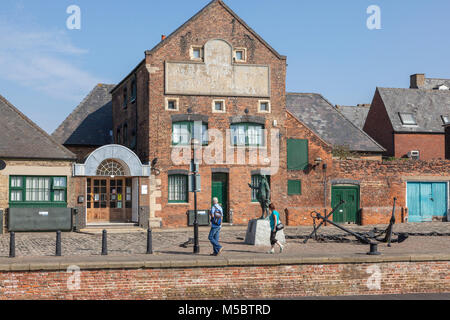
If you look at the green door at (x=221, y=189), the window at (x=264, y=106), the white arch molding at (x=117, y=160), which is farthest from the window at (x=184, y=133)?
the window at (x=264, y=106)

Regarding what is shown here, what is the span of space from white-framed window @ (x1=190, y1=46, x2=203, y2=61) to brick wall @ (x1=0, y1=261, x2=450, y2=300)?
49.2 feet

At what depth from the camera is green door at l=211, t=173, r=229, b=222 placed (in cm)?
2677

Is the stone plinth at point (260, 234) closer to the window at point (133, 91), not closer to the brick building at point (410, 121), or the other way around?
the window at point (133, 91)

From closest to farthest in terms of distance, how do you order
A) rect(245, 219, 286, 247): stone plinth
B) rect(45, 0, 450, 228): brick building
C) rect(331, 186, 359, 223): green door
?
1. rect(245, 219, 286, 247): stone plinth
2. rect(45, 0, 450, 228): brick building
3. rect(331, 186, 359, 223): green door

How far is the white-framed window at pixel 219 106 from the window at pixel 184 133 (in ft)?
3.67

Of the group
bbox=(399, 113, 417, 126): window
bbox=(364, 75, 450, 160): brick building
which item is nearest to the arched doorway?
bbox=(364, 75, 450, 160): brick building

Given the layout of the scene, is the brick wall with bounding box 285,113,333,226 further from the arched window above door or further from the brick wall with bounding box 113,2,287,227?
the arched window above door

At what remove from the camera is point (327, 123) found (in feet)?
111

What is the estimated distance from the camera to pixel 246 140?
2709 cm

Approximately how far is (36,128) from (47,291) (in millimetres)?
14119

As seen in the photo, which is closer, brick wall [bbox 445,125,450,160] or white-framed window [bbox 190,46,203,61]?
white-framed window [bbox 190,46,203,61]
